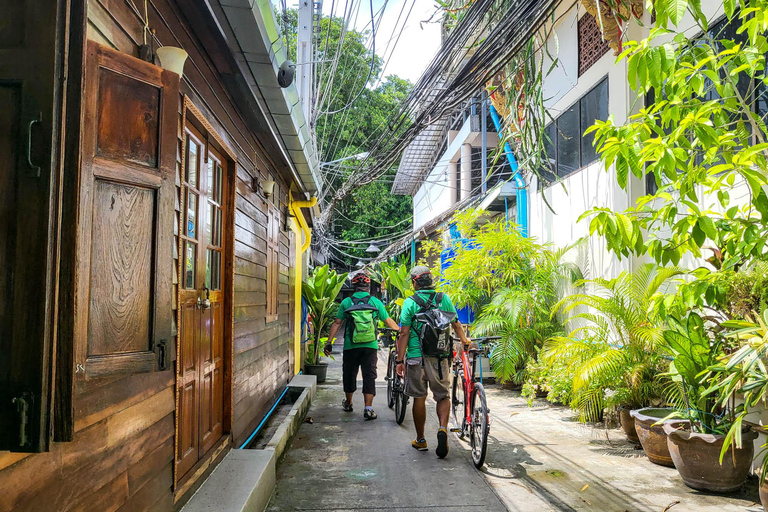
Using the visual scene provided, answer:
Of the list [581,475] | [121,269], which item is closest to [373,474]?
[581,475]

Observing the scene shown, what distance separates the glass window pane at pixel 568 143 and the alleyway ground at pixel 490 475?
4081 millimetres

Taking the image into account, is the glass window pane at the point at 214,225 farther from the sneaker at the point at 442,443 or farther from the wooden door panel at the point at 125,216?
the sneaker at the point at 442,443

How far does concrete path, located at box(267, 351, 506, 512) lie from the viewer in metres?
4.10

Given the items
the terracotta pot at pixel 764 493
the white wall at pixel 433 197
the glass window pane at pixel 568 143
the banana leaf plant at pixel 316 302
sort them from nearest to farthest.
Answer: the terracotta pot at pixel 764 493 < the glass window pane at pixel 568 143 < the banana leaf plant at pixel 316 302 < the white wall at pixel 433 197

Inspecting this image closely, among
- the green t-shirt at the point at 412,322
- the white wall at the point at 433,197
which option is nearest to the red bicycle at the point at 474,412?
the green t-shirt at the point at 412,322

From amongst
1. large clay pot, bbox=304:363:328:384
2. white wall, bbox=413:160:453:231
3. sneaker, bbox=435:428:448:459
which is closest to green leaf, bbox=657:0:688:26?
sneaker, bbox=435:428:448:459

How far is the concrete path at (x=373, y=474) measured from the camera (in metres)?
4.10

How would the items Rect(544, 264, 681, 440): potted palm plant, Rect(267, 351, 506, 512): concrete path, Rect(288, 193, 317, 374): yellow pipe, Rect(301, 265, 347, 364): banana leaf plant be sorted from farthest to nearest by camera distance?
Rect(301, 265, 347, 364): banana leaf plant
Rect(288, 193, 317, 374): yellow pipe
Rect(544, 264, 681, 440): potted palm plant
Rect(267, 351, 506, 512): concrete path

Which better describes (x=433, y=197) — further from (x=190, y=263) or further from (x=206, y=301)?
(x=190, y=263)

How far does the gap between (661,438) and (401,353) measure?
95.9 inches

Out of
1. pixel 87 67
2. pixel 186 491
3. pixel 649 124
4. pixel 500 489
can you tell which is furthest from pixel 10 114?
pixel 500 489

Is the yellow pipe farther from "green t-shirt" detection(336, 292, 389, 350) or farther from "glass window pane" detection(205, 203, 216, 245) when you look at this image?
"glass window pane" detection(205, 203, 216, 245)

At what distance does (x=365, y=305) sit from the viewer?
7125 mm

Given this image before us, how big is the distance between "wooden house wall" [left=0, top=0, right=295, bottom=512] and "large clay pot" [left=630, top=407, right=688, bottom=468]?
11.9ft
